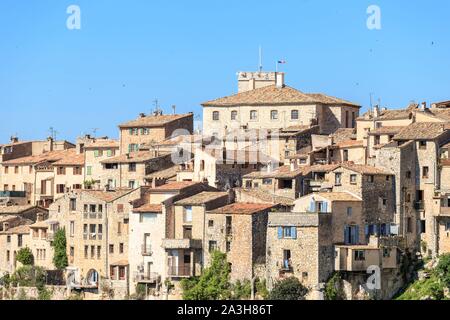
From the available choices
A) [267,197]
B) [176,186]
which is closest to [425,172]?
[267,197]

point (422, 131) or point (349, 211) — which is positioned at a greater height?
point (422, 131)

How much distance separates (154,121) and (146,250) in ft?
57.4

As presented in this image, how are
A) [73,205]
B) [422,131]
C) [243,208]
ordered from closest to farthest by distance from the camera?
[243,208], [422,131], [73,205]

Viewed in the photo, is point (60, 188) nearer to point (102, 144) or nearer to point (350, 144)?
point (102, 144)

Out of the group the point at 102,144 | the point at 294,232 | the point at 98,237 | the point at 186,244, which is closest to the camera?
the point at 294,232

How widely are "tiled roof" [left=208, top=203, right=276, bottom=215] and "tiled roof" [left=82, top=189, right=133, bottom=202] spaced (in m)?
7.37

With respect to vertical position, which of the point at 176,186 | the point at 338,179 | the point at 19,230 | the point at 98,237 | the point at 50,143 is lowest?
the point at 98,237

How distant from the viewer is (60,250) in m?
97.7

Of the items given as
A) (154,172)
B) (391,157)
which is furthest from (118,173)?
(391,157)

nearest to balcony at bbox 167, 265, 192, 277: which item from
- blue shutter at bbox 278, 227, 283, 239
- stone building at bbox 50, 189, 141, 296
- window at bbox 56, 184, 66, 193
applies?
stone building at bbox 50, 189, 141, 296

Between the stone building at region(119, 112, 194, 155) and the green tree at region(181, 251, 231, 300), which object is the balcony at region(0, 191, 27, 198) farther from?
the green tree at region(181, 251, 231, 300)

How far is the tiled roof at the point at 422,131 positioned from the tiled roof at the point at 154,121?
20095 mm

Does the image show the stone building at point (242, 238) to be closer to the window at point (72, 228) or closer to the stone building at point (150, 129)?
the window at point (72, 228)
